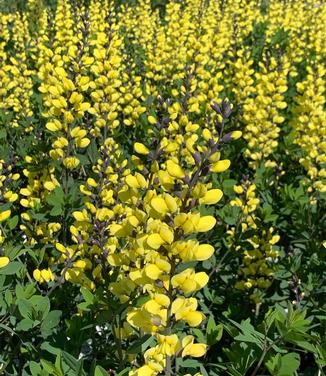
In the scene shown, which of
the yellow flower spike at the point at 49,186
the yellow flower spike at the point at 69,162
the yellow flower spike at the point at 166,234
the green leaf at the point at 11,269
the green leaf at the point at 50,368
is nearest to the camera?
the yellow flower spike at the point at 166,234

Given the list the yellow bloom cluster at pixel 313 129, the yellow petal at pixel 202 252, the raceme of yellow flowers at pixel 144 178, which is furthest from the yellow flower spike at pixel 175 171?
the yellow bloom cluster at pixel 313 129

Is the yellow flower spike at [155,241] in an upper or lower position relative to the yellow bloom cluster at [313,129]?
upper

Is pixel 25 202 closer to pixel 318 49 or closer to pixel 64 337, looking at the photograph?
pixel 64 337

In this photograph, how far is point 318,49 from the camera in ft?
24.0

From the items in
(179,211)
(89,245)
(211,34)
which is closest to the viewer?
(179,211)

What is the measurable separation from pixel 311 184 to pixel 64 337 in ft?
8.28

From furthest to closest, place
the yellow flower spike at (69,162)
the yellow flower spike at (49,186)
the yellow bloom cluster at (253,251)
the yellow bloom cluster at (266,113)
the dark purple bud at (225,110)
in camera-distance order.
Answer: the yellow bloom cluster at (266,113) → the yellow bloom cluster at (253,251) → the yellow flower spike at (69,162) → the yellow flower spike at (49,186) → the dark purple bud at (225,110)

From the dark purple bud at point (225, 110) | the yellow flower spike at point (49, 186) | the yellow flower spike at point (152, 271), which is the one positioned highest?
the dark purple bud at point (225, 110)

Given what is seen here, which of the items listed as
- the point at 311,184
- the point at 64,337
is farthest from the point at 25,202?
the point at 311,184

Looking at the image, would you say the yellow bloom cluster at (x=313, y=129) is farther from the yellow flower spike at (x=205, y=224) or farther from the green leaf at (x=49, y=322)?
the yellow flower spike at (x=205, y=224)

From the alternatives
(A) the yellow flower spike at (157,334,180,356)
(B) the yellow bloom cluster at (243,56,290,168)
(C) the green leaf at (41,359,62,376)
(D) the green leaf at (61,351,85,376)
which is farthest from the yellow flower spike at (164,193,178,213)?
(B) the yellow bloom cluster at (243,56,290,168)

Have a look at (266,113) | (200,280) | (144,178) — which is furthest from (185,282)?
(266,113)

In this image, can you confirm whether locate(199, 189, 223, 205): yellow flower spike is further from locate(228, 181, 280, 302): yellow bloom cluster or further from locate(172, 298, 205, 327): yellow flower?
locate(228, 181, 280, 302): yellow bloom cluster

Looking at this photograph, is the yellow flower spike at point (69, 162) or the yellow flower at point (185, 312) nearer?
the yellow flower at point (185, 312)
